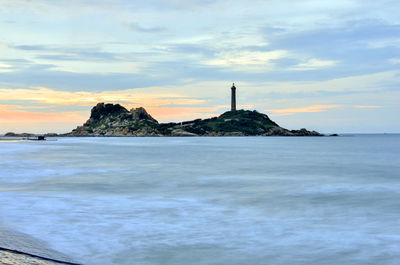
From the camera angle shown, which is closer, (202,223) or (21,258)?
(21,258)

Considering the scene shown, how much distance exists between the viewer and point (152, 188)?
1098 inches

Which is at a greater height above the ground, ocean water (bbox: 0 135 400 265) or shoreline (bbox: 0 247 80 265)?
shoreline (bbox: 0 247 80 265)

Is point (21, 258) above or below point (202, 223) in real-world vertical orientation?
above

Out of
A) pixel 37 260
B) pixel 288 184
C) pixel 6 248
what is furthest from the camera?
pixel 288 184

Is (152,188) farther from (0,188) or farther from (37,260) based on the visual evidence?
(37,260)

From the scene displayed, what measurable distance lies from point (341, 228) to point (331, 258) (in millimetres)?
4208

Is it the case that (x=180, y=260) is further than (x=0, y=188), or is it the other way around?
(x=0, y=188)

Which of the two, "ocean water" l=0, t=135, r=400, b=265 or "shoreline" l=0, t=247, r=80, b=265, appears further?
"ocean water" l=0, t=135, r=400, b=265

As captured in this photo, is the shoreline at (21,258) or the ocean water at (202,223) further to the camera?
the ocean water at (202,223)

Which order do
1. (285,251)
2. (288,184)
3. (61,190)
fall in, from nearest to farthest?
(285,251) → (61,190) → (288,184)

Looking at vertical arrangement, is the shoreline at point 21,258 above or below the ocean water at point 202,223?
above

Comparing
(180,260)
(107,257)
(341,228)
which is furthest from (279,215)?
(107,257)

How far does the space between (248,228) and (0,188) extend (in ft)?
60.0

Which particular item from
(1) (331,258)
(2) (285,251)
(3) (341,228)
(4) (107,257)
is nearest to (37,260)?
(4) (107,257)
